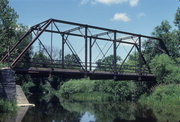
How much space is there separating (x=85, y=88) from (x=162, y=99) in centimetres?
2405

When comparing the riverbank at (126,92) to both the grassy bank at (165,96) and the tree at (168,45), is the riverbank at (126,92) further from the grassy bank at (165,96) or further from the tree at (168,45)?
the tree at (168,45)

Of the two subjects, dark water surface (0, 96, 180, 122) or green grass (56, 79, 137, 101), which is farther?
green grass (56, 79, 137, 101)

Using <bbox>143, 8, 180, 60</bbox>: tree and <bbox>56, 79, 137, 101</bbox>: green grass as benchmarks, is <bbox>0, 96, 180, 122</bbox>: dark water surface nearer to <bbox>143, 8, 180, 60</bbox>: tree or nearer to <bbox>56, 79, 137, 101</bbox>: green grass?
<bbox>56, 79, 137, 101</bbox>: green grass

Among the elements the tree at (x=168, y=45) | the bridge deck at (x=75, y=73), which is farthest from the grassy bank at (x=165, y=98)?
the tree at (x=168, y=45)

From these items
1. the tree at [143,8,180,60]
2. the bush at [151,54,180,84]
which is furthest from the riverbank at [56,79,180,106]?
the tree at [143,8,180,60]

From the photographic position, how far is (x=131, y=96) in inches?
1868

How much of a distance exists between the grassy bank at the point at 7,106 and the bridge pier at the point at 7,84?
2.61 feet

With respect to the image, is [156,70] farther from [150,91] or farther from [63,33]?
[63,33]

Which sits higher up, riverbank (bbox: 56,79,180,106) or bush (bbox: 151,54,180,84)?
bush (bbox: 151,54,180,84)

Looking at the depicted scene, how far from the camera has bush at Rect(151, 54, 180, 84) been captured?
4011cm

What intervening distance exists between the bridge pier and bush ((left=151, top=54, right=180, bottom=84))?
21.7 metres

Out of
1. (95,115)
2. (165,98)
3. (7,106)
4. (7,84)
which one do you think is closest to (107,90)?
(165,98)

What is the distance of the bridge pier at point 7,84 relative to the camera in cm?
2750

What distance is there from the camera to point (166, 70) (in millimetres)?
41500
